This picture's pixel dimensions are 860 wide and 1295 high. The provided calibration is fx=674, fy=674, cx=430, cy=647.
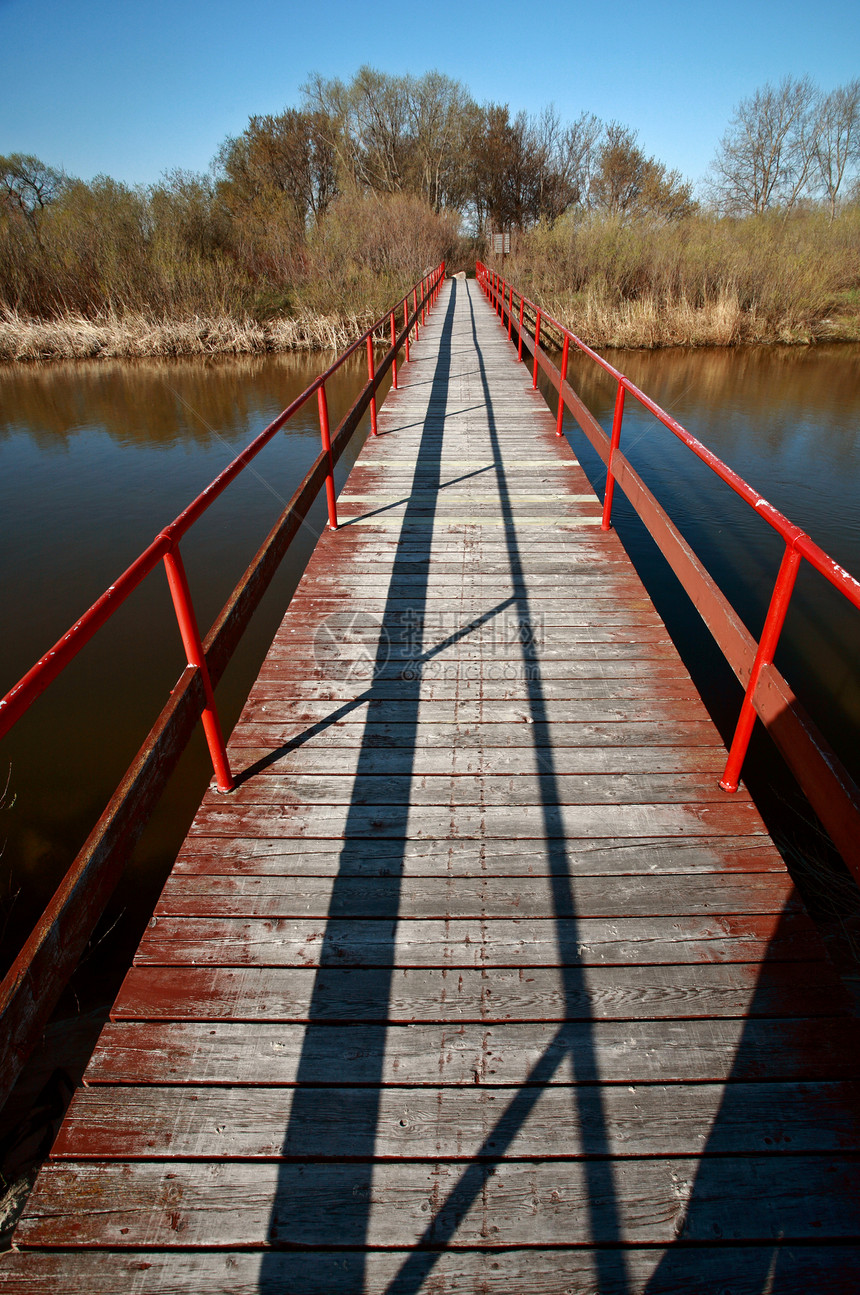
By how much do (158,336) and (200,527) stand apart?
12.6 m

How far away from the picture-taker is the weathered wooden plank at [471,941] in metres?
2.09

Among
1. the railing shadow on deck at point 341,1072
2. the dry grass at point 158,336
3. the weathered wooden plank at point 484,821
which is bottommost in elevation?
the railing shadow on deck at point 341,1072

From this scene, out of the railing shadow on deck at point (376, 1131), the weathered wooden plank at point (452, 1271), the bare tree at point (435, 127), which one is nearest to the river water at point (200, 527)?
the railing shadow on deck at point (376, 1131)

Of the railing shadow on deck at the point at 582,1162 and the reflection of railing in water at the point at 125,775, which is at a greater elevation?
the reflection of railing in water at the point at 125,775

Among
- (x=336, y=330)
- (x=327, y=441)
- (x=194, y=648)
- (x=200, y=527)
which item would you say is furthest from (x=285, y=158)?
(x=194, y=648)

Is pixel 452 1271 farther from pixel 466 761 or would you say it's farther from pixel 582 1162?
pixel 466 761

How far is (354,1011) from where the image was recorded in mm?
1950

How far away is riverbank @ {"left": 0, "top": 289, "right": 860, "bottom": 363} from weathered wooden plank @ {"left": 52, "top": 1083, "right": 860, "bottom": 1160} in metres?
18.8

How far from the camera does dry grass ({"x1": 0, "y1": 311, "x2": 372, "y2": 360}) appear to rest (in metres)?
18.1

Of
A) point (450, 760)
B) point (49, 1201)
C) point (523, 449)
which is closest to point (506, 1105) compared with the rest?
point (49, 1201)

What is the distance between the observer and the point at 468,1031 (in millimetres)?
1898

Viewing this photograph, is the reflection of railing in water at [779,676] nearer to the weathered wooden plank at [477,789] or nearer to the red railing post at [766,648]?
the red railing post at [766,648]

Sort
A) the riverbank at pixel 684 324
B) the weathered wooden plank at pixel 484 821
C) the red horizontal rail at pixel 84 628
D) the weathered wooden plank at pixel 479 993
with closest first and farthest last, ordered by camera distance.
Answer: the red horizontal rail at pixel 84 628 → the weathered wooden plank at pixel 479 993 → the weathered wooden plank at pixel 484 821 → the riverbank at pixel 684 324

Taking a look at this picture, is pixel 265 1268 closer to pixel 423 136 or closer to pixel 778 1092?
pixel 778 1092
